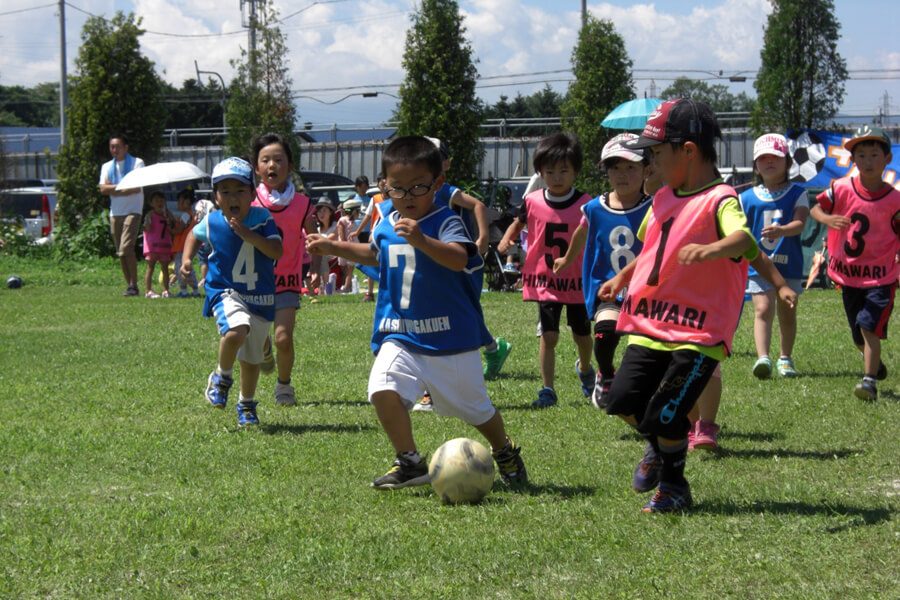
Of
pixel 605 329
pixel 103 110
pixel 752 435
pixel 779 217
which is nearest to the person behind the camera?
pixel 752 435

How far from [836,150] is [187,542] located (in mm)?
16892

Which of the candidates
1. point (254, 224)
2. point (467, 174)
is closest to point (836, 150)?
point (467, 174)

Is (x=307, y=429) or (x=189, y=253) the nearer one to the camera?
(x=307, y=429)

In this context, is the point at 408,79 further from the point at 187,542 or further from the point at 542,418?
the point at 187,542

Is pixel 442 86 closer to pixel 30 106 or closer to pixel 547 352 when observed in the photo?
pixel 547 352

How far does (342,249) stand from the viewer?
5.17 m

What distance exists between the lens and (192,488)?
539cm

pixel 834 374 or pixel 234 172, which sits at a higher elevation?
pixel 234 172

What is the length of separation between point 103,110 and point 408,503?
22090 mm

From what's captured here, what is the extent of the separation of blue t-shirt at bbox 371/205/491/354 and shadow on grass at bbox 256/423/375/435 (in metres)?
1.81

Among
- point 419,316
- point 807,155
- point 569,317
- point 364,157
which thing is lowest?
point 569,317

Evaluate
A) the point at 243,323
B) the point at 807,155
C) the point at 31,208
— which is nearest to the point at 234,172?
the point at 243,323

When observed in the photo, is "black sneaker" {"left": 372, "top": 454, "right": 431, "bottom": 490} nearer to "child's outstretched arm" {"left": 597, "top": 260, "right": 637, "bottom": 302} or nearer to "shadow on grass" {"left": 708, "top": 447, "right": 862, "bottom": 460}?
"child's outstretched arm" {"left": 597, "top": 260, "right": 637, "bottom": 302}

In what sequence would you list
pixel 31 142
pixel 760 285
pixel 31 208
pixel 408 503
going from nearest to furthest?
1. pixel 408 503
2. pixel 760 285
3. pixel 31 208
4. pixel 31 142
